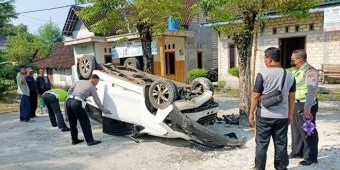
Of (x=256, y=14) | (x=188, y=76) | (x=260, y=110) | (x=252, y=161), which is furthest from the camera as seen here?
(x=188, y=76)

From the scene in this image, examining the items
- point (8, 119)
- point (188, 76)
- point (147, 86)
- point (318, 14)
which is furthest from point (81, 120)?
point (188, 76)

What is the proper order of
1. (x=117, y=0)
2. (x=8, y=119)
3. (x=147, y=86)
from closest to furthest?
(x=147, y=86) < (x=117, y=0) < (x=8, y=119)

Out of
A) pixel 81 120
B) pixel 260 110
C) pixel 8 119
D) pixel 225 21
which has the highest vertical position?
pixel 225 21

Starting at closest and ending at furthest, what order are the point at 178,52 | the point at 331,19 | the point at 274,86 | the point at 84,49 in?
the point at 274,86
the point at 331,19
the point at 178,52
the point at 84,49

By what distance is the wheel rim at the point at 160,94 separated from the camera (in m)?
6.31

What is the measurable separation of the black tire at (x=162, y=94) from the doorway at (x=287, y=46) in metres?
11.0

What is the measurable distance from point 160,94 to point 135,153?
115cm

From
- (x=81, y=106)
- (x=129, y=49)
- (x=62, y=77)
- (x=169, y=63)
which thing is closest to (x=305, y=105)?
(x=81, y=106)

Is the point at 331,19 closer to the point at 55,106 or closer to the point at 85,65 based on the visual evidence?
the point at 85,65

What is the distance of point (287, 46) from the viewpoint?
58.1 feet

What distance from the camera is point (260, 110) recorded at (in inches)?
180

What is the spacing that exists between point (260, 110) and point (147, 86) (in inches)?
104

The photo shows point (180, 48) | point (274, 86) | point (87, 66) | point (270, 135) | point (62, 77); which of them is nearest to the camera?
point (274, 86)

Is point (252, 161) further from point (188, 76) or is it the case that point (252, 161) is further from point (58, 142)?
point (188, 76)
